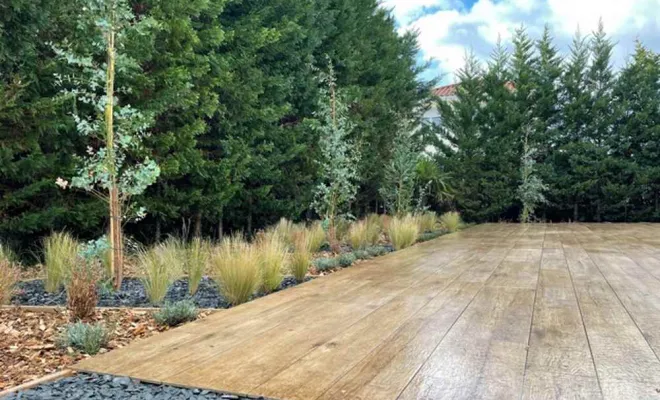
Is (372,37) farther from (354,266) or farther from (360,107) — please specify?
(354,266)

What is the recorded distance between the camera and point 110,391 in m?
1.70

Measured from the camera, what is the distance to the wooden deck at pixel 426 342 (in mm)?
1694

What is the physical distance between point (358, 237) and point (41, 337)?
4.24 metres

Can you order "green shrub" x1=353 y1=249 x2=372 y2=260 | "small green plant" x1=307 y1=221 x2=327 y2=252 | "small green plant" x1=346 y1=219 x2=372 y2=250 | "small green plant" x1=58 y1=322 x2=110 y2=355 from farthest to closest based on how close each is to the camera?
1. "small green plant" x1=346 y1=219 x2=372 y2=250
2. "small green plant" x1=307 y1=221 x2=327 y2=252
3. "green shrub" x1=353 y1=249 x2=372 y2=260
4. "small green plant" x1=58 y1=322 x2=110 y2=355

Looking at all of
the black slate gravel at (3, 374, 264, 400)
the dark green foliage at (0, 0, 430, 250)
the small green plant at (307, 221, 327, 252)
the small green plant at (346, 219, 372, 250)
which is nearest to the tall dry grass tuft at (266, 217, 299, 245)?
the small green plant at (307, 221, 327, 252)

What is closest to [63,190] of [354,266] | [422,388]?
[354,266]

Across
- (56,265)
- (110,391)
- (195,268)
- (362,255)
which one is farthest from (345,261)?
(110,391)

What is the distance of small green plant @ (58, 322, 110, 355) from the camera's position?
2158 mm

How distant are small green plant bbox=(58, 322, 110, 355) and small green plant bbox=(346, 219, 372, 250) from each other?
4101 mm

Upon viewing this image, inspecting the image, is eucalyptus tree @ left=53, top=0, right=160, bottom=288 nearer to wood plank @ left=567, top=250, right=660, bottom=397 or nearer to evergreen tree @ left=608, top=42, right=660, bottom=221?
wood plank @ left=567, top=250, right=660, bottom=397

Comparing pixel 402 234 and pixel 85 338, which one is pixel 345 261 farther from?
pixel 85 338

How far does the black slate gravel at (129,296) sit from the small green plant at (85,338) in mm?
833

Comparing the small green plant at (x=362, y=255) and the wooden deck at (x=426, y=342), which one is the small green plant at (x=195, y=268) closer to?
the wooden deck at (x=426, y=342)

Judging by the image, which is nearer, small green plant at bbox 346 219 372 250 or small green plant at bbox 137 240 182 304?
small green plant at bbox 137 240 182 304
